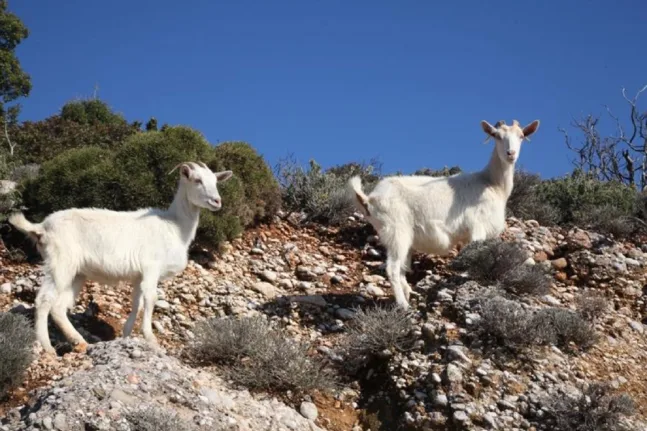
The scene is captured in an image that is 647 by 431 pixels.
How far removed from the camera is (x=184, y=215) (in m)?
8.29

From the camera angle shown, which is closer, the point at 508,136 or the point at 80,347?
the point at 80,347

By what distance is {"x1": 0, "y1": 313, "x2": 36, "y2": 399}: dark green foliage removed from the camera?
6156mm

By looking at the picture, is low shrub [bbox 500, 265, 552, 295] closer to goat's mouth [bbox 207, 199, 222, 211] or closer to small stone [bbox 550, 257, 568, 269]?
small stone [bbox 550, 257, 568, 269]

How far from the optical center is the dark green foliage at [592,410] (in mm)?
6305

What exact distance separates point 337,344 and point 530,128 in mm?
3972

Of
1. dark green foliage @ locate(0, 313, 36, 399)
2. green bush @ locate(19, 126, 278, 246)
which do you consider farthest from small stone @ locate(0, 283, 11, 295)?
dark green foliage @ locate(0, 313, 36, 399)

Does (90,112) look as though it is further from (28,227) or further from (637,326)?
(637,326)

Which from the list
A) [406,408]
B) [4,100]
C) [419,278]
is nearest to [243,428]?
[406,408]

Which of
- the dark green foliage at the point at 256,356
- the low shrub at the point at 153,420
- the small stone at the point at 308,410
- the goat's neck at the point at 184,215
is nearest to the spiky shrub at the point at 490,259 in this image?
the dark green foliage at the point at 256,356

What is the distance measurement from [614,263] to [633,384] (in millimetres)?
2855

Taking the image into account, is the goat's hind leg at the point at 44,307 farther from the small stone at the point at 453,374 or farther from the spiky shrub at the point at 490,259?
the spiky shrub at the point at 490,259

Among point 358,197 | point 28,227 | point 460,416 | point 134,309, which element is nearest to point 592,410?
point 460,416

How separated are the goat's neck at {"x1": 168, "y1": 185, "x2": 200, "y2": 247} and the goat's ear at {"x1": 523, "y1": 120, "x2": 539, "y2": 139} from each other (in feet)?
14.8

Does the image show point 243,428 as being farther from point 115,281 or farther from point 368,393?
point 115,281
